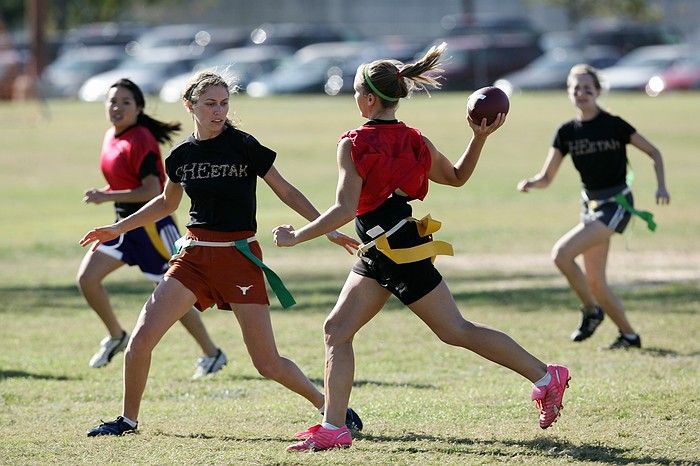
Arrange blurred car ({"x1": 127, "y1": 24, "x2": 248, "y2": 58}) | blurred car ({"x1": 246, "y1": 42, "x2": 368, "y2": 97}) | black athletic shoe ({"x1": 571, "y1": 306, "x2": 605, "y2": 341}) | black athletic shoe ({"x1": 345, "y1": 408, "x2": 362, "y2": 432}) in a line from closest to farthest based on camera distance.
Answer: black athletic shoe ({"x1": 345, "y1": 408, "x2": 362, "y2": 432})
black athletic shoe ({"x1": 571, "y1": 306, "x2": 605, "y2": 341})
blurred car ({"x1": 246, "y1": 42, "x2": 368, "y2": 97})
blurred car ({"x1": 127, "y1": 24, "x2": 248, "y2": 58})

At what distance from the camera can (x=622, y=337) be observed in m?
10.2

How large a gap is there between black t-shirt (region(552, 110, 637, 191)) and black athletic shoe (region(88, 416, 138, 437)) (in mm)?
4532

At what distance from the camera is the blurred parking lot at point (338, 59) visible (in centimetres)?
4669

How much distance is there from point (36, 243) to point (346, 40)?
143 feet

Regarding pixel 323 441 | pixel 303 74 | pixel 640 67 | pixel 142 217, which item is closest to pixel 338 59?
pixel 303 74

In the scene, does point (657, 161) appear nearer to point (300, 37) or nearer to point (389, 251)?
point (389, 251)

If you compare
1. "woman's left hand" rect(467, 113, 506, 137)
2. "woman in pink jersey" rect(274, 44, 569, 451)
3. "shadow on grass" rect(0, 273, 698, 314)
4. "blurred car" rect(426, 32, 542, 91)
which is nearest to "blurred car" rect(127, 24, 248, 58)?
"blurred car" rect(426, 32, 542, 91)

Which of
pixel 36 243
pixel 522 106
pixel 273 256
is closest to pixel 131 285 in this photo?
pixel 273 256

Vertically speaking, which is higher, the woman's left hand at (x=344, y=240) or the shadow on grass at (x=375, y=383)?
the woman's left hand at (x=344, y=240)

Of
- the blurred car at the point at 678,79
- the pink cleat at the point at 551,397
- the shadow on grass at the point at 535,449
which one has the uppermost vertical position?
the pink cleat at the point at 551,397

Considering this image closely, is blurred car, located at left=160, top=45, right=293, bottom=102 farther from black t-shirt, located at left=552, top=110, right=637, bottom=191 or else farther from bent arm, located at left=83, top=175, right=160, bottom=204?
bent arm, located at left=83, top=175, right=160, bottom=204

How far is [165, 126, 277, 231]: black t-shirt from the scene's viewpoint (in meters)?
6.89

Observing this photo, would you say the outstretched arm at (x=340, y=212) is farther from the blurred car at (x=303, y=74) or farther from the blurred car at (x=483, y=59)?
the blurred car at (x=303, y=74)

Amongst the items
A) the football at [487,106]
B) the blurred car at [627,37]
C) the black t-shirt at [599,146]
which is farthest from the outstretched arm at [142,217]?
the blurred car at [627,37]
